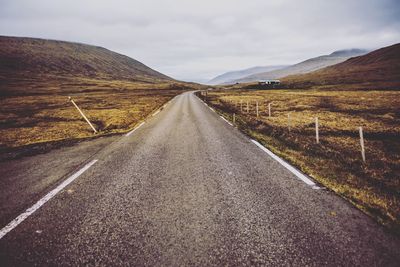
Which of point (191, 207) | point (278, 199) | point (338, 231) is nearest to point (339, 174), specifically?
point (278, 199)

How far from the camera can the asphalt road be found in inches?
128

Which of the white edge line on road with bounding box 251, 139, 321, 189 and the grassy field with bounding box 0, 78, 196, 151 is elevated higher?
the grassy field with bounding box 0, 78, 196, 151

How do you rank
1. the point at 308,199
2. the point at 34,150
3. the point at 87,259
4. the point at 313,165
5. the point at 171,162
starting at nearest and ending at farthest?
the point at 87,259 → the point at 308,199 → the point at 313,165 → the point at 171,162 → the point at 34,150

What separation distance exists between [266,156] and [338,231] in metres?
4.21

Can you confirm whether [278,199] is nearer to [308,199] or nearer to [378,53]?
[308,199]

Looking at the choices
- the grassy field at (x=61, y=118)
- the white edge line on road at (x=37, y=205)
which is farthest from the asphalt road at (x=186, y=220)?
the grassy field at (x=61, y=118)

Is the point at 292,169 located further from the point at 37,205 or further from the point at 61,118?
the point at 61,118

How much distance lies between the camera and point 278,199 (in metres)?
4.77

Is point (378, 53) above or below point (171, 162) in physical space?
above

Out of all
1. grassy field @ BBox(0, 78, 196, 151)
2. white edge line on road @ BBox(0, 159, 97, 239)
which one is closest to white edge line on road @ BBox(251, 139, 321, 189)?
white edge line on road @ BBox(0, 159, 97, 239)

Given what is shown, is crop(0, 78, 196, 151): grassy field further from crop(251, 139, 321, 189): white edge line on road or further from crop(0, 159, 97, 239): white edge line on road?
crop(251, 139, 321, 189): white edge line on road

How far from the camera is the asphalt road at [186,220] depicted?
3264 millimetres

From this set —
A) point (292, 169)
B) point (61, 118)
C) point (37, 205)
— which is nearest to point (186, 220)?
point (37, 205)

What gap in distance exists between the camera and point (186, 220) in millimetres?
4141
